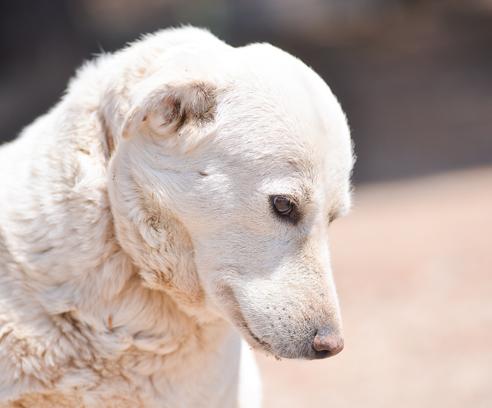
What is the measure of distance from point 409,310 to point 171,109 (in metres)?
4.12

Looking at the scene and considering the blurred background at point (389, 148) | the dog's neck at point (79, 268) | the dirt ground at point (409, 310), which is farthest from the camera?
the blurred background at point (389, 148)

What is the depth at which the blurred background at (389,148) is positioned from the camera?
6.01 m

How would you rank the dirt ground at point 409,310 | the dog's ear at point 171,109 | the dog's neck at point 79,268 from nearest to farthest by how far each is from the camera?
the dog's ear at point 171,109
the dog's neck at point 79,268
the dirt ground at point 409,310

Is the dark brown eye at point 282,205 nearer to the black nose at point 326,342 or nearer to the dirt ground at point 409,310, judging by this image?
the black nose at point 326,342

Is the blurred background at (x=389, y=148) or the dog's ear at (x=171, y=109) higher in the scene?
the blurred background at (x=389, y=148)

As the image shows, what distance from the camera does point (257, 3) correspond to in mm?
18297

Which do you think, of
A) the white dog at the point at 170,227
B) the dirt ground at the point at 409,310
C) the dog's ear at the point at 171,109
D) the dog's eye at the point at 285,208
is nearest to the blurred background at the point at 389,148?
the dirt ground at the point at 409,310

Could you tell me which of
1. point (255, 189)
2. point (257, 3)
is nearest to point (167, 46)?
point (255, 189)

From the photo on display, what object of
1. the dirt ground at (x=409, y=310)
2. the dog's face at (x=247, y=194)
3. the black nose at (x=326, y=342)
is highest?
the dirt ground at (x=409, y=310)

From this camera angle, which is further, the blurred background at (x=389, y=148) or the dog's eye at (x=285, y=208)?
the blurred background at (x=389, y=148)

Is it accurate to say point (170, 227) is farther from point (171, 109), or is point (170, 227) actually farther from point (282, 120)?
point (282, 120)

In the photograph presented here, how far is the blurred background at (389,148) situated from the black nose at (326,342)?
257cm

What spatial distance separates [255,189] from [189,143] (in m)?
0.28

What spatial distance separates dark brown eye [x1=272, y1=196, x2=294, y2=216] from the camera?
3.10 m
